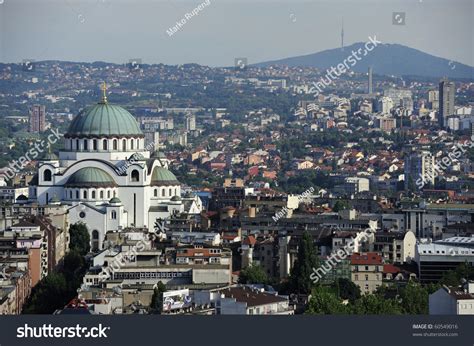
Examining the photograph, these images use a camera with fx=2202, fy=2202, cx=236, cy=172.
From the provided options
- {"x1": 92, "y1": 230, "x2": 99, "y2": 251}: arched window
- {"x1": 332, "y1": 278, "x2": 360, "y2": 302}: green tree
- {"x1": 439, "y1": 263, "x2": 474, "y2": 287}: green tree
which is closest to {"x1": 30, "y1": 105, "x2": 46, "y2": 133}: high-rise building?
{"x1": 92, "y1": 230, "x2": 99, "y2": 251}: arched window

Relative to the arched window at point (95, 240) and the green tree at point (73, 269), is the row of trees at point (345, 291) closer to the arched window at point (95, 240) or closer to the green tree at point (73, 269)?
the green tree at point (73, 269)

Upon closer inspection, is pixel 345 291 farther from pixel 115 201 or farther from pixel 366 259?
pixel 115 201

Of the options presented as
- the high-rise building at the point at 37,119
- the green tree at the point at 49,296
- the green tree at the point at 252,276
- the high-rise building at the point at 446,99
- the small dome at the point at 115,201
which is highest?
the high-rise building at the point at 446,99

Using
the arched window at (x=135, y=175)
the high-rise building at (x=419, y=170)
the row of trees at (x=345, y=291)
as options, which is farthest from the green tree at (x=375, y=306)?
the high-rise building at (x=419, y=170)

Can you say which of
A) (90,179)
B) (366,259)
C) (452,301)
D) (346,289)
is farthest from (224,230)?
(452,301)

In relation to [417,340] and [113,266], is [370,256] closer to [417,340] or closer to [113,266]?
[113,266]

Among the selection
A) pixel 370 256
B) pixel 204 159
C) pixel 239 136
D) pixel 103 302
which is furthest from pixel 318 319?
pixel 239 136
